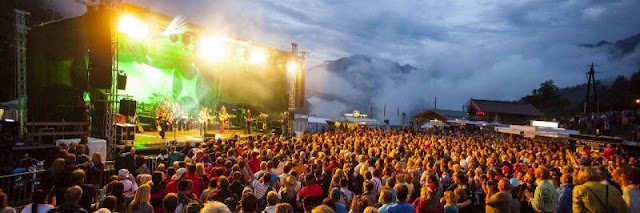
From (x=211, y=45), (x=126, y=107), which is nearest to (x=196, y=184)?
(x=126, y=107)

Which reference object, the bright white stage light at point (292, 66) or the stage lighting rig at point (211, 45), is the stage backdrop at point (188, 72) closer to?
the stage lighting rig at point (211, 45)

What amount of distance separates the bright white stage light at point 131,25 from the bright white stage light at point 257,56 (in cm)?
535

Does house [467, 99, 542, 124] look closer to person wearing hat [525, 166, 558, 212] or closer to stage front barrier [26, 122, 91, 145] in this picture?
stage front barrier [26, 122, 91, 145]

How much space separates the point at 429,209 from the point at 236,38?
13.1 meters

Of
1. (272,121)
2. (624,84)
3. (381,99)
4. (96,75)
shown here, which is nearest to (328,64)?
(381,99)

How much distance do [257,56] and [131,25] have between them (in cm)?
623

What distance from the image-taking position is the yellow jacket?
3914 millimetres

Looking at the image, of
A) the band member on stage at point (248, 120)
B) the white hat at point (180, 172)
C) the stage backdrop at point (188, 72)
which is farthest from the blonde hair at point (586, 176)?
the band member on stage at point (248, 120)

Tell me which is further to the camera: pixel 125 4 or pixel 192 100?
pixel 192 100

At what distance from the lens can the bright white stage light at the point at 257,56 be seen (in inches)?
691

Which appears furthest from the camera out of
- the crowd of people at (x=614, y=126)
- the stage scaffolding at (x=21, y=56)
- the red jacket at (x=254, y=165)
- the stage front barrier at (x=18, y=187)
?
the crowd of people at (x=614, y=126)

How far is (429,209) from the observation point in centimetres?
440

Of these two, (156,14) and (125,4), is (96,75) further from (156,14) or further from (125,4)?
(156,14)

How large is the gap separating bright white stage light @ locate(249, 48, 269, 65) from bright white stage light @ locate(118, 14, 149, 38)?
535 cm
